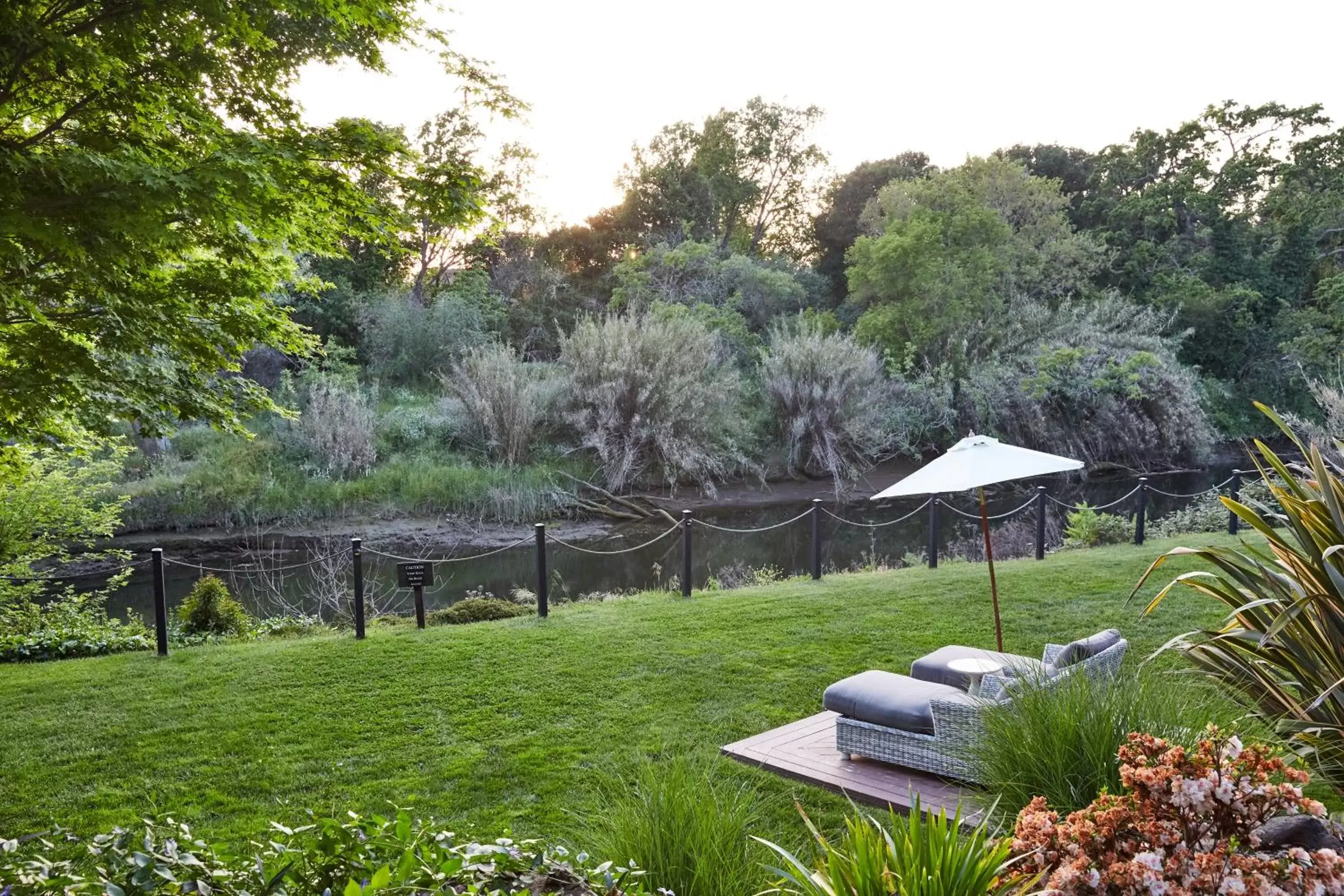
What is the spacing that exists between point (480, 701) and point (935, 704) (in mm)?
2972

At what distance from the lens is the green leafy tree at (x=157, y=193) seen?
3.74 m

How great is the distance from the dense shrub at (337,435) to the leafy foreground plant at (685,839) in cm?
1492

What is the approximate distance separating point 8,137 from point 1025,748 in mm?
5187

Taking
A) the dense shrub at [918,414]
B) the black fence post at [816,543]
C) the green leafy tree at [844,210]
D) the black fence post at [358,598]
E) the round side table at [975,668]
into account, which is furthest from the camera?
the green leafy tree at [844,210]

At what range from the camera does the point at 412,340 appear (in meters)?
21.3

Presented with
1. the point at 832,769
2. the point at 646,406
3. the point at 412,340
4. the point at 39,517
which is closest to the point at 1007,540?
the point at 646,406

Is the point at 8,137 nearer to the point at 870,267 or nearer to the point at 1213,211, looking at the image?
the point at 870,267

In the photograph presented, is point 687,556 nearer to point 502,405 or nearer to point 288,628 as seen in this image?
point 288,628

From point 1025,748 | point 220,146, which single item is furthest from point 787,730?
point 220,146

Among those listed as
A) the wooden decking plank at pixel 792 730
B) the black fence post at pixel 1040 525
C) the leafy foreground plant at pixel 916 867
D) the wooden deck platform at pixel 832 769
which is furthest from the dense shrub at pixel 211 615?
the black fence post at pixel 1040 525

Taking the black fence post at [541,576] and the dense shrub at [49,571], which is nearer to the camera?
the dense shrub at [49,571]

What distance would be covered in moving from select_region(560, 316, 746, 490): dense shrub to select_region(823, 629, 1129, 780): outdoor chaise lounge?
13054mm

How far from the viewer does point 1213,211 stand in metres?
25.5

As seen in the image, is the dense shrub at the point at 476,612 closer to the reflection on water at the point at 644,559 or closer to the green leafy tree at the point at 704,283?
the reflection on water at the point at 644,559
